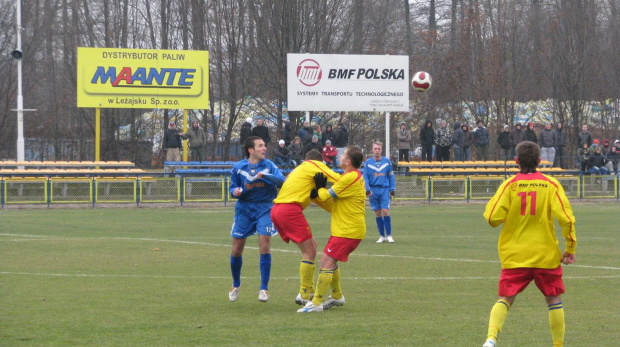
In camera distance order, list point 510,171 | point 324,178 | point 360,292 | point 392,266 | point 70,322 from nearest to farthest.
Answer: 1. point 70,322
2. point 324,178
3. point 360,292
4. point 392,266
5. point 510,171

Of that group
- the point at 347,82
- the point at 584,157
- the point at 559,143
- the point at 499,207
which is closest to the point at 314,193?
the point at 499,207

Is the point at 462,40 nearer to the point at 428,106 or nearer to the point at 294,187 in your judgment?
the point at 428,106

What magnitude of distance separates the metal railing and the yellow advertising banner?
4.23m

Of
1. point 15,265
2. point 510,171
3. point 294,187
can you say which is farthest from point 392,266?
point 510,171

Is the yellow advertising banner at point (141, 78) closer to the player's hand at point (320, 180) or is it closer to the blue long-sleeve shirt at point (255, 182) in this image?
the blue long-sleeve shirt at point (255, 182)

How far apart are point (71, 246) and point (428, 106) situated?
32.0m

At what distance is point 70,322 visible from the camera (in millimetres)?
8773

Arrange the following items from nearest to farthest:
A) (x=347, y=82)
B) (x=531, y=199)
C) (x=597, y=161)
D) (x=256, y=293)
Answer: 1. (x=531, y=199)
2. (x=256, y=293)
3. (x=597, y=161)
4. (x=347, y=82)

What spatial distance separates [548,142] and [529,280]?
88.8ft

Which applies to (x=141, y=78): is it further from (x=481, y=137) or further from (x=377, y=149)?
(x=377, y=149)

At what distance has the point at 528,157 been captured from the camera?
7105 millimetres

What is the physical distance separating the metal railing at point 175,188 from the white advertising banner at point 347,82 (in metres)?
4.99

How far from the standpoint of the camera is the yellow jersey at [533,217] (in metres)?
7.08

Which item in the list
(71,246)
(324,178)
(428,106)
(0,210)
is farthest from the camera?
(428,106)
